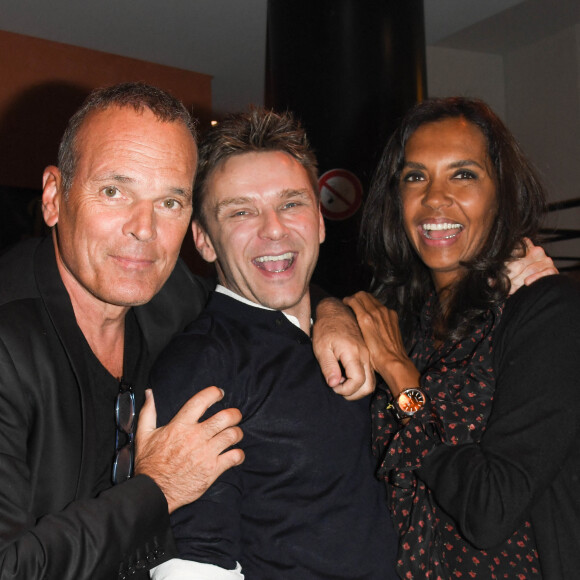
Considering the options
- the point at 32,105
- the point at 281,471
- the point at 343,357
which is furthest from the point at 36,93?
the point at 281,471

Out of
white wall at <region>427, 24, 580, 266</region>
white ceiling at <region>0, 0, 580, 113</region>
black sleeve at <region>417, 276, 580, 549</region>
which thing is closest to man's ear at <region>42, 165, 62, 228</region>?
black sleeve at <region>417, 276, 580, 549</region>

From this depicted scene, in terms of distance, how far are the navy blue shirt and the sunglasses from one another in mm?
96

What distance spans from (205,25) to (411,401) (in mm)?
4703

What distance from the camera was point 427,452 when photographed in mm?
1645

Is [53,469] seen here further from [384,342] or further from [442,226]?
[442,226]

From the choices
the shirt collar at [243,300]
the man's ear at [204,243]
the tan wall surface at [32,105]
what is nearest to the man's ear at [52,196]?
the man's ear at [204,243]

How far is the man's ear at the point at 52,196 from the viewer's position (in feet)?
6.03

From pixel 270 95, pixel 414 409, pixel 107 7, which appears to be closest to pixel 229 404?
pixel 414 409

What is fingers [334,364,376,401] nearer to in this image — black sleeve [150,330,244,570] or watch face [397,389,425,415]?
watch face [397,389,425,415]

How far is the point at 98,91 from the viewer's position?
1845 millimetres

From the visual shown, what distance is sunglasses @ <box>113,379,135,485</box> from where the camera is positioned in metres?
1.65

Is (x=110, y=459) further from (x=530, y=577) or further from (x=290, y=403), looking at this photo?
(x=530, y=577)

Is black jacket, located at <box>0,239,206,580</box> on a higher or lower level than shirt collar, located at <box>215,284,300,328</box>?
lower

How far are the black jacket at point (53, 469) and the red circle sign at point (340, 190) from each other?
6.36 ft
